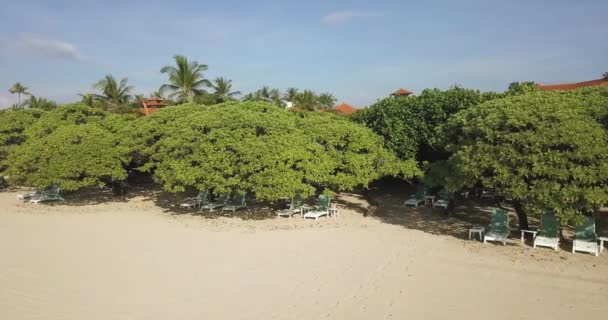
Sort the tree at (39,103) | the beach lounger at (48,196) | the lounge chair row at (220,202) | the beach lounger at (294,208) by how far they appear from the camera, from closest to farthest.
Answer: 1. the beach lounger at (294,208)
2. the lounge chair row at (220,202)
3. the beach lounger at (48,196)
4. the tree at (39,103)

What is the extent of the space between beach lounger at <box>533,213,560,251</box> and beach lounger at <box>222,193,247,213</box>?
10.2 metres

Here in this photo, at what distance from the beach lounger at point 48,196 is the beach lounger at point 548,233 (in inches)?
758

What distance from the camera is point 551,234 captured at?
10484 millimetres

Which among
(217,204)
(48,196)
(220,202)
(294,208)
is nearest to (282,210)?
(294,208)

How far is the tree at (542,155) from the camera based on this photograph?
9.48 meters

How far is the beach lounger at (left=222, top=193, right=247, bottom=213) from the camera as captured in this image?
1556 centimetres

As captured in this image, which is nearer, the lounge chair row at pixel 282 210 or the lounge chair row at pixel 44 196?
the lounge chair row at pixel 282 210

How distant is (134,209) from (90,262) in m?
7.15

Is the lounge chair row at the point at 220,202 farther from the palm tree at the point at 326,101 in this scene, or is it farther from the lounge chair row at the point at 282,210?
the palm tree at the point at 326,101

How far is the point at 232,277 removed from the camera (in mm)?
8742

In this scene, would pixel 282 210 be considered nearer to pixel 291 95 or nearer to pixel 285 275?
pixel 285 275

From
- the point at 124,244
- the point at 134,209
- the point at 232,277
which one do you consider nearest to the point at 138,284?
the point at 232,277

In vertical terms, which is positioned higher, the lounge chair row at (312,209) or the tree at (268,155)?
the tree at (268,155)

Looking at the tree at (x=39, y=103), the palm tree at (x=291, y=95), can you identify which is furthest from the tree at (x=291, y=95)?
the tree at (x=39, y=103)
